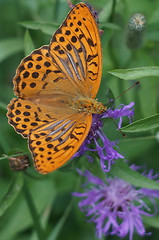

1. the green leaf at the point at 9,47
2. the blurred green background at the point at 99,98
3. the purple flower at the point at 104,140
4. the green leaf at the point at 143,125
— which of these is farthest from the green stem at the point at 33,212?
the green leaf at the point at 9,47

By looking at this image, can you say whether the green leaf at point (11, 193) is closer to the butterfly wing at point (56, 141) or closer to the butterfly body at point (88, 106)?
the butterfly wing at point (56, 141)

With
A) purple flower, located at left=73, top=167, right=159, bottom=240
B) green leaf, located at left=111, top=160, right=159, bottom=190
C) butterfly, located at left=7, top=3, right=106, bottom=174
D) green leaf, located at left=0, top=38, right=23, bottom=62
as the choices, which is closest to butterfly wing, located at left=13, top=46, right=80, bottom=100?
butterfly, located at left=7, top=3, right=106, bottom=174

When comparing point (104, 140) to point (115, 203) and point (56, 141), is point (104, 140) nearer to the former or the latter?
point (56, 141)

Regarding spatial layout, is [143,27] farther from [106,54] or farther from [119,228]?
[119,228]

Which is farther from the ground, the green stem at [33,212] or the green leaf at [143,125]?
the green leaf at [143,125]

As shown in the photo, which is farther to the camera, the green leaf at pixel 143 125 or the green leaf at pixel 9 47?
the green leaf at pixel 9 47

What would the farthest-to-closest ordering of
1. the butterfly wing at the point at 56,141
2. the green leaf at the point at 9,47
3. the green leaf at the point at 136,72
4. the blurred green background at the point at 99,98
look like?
the green leaf at the point at 9,47, the blurred green background at the point at 99,98, the green leaf at the point at 136,72, the butterfly wing at the point at 56,141

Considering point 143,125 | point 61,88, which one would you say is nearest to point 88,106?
point 61,88
